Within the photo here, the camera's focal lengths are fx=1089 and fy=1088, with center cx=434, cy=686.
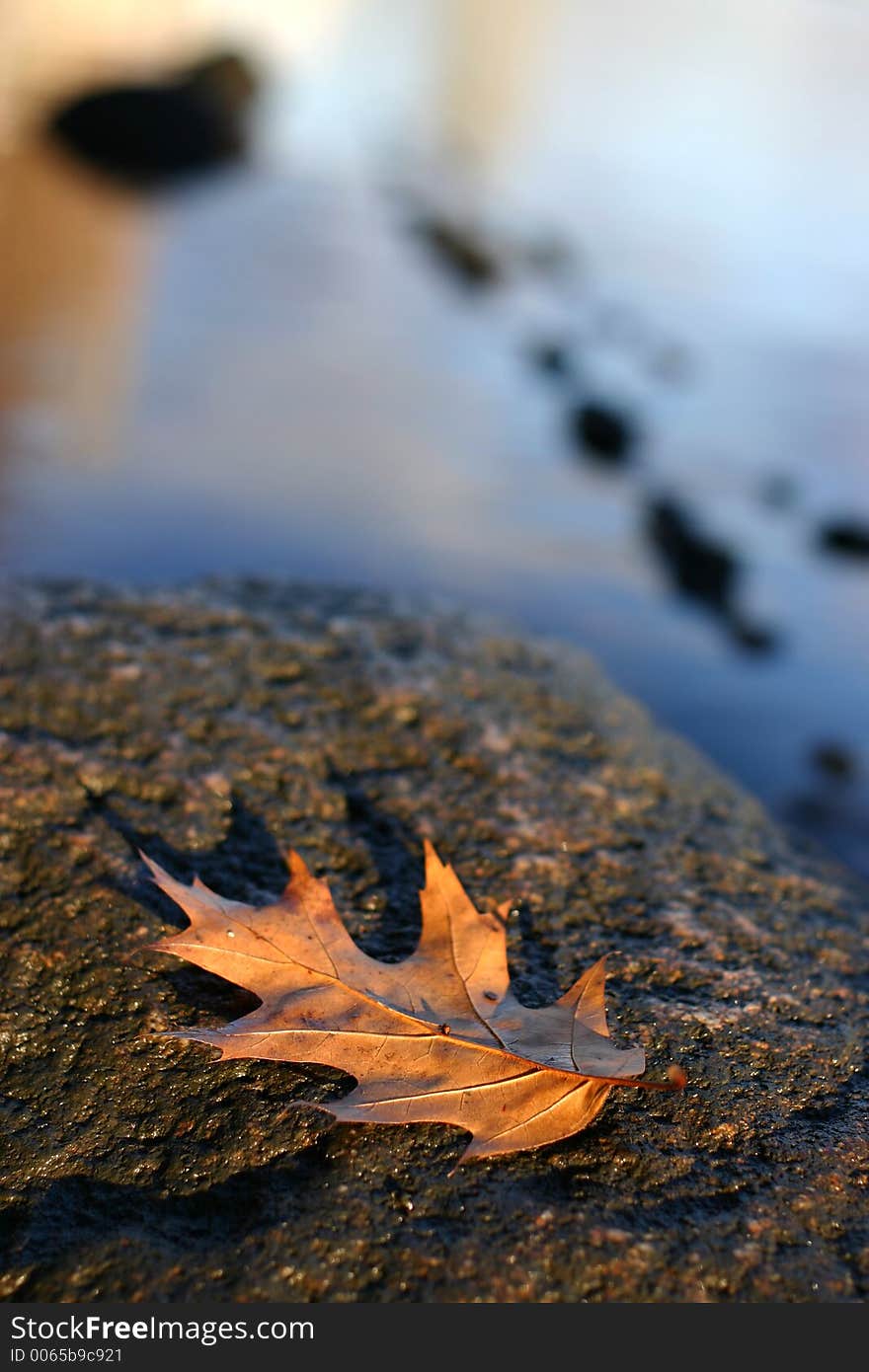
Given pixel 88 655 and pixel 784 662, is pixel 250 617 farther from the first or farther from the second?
pixel 784 662

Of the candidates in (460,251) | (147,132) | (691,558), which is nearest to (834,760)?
(691,558)

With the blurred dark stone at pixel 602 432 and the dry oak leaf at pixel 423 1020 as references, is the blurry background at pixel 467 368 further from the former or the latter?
the dry oak leaf at pixel 423 1020

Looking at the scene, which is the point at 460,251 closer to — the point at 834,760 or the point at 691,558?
the point at 691,558

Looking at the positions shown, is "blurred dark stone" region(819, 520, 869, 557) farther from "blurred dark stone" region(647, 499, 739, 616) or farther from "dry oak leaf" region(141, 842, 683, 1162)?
"dry oak leaf" region(141, 842, 683, 1162)

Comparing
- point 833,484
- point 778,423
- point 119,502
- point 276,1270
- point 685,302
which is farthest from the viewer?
point 685,302

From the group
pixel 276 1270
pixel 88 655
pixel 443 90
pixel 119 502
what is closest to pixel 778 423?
pixel 119 502
